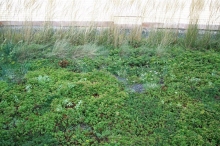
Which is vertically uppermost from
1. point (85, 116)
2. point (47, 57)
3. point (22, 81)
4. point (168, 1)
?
point (168, 1)

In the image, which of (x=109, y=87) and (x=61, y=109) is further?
(x=109, y=87)

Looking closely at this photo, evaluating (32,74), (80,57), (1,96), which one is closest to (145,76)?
(80,57)

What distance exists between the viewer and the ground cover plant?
312 cm

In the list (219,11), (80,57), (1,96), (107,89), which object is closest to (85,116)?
(107,89)

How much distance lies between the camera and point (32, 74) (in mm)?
4281

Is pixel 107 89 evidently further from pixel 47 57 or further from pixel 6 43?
pixel 6 43

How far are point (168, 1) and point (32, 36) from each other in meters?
3.22

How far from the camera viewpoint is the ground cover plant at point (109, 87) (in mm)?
3117

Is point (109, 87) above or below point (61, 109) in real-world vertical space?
above

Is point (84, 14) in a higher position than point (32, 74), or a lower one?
higher

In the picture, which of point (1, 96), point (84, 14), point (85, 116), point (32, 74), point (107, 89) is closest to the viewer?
point (85, 116)

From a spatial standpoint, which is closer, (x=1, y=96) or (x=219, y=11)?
(x=1, y=96)

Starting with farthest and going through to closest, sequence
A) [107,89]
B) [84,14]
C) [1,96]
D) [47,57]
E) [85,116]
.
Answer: [84,14] < [47,57] < [107,89] < [1,96] < [85,116]

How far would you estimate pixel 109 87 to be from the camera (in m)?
4.03
